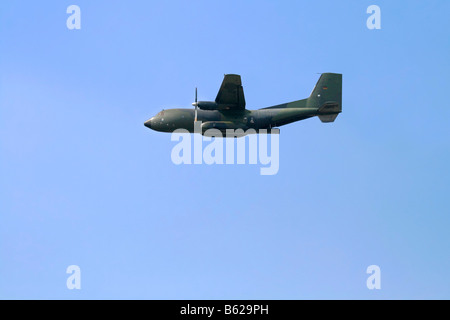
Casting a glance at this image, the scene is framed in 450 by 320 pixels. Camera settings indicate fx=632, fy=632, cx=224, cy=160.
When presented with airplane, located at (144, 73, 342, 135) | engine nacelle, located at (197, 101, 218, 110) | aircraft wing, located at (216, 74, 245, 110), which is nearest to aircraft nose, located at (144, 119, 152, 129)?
airplane, located at (144, 73, 342, 135)

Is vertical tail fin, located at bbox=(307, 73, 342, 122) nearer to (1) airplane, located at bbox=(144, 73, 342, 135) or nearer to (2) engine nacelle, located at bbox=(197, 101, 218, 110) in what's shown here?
(1) airplane, located at bbox=(144, 73, 342, 135)

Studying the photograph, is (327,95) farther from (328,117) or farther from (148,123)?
(148,123)

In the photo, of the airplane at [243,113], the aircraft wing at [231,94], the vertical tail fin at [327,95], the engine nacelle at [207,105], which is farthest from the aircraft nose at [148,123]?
the vertical tail fin at [327,95]

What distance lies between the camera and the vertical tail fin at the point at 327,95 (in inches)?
1763

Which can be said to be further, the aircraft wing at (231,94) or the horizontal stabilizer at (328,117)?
the horizontal stabilizer at (328,117)

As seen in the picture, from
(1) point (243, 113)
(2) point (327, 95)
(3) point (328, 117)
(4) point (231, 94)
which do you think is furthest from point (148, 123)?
(2) point (327, 95)

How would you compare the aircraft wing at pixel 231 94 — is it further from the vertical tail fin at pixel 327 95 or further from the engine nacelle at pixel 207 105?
the vertical tail fin at pixel 327 95

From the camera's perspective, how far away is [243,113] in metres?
43.7

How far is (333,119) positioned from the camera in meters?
44.9

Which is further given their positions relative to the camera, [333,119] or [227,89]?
[333,119]

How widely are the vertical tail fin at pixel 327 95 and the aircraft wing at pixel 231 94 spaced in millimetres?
5581
